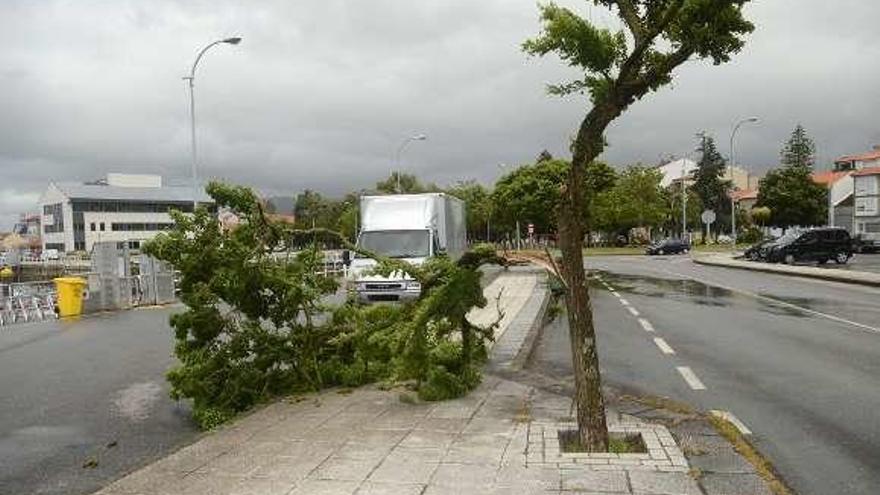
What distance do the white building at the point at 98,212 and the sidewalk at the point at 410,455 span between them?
115 metres

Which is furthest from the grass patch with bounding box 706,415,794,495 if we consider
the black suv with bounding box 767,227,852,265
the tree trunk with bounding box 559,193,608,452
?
the black suv with bounding box 767,227,852,265

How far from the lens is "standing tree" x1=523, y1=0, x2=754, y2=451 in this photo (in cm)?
580

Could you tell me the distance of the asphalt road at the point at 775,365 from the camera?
6.18 metres

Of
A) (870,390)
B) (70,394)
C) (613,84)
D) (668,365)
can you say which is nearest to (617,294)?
(668,365)

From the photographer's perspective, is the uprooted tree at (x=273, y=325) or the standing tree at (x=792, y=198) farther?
the standing tree at (x=792, y=198)

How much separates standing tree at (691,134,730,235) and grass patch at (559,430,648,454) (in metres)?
110

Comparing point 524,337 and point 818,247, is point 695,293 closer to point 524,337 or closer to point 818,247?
Answer: point 524,337

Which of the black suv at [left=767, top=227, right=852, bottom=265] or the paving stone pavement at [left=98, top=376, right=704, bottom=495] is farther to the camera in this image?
the black suv at [left=767, top=227, right=852, bottom=265]

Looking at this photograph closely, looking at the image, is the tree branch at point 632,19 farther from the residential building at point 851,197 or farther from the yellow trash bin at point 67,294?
the residential building at point 851,197

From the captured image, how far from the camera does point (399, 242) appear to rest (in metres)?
22.0

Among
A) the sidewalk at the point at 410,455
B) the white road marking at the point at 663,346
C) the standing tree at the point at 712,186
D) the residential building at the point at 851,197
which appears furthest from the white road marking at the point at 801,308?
the standing tree at the point at 712,186

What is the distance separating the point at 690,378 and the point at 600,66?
4.84 m

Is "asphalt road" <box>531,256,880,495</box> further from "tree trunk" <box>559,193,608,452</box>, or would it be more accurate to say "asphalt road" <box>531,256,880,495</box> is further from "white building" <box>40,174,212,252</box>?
"white building" <box>40,174,212,252</box>

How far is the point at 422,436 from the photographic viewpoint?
6523 millimetres
